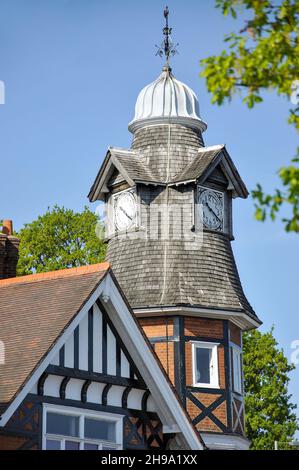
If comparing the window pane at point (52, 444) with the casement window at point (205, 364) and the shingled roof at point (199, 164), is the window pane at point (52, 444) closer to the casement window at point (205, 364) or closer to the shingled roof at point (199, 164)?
the casement window at point (205, 364)

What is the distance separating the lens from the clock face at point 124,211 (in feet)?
125

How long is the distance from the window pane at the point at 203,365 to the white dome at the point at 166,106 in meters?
7.49

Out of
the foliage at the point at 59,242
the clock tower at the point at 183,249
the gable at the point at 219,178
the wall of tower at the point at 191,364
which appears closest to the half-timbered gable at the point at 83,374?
the wall of tower at the point at 191,364

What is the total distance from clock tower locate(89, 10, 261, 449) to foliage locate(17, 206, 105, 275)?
40.9 feet

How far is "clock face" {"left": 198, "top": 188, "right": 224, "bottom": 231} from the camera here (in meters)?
37.9

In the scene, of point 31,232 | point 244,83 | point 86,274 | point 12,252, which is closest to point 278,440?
point 31,232

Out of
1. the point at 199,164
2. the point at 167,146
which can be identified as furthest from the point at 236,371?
the point at 167,146

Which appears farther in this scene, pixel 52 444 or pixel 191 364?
pixel 191 364

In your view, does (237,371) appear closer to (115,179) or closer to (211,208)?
(211,208)

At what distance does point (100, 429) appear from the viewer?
25.6 metres

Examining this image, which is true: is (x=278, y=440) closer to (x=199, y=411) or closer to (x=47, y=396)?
(x=199, y=411)

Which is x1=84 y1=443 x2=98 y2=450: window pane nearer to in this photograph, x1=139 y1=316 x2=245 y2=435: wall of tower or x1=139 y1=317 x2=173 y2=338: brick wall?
x1=139 y1=316 x2=245 y2=435: wall of tower

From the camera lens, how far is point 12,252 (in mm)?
30719

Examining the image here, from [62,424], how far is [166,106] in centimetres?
1691
